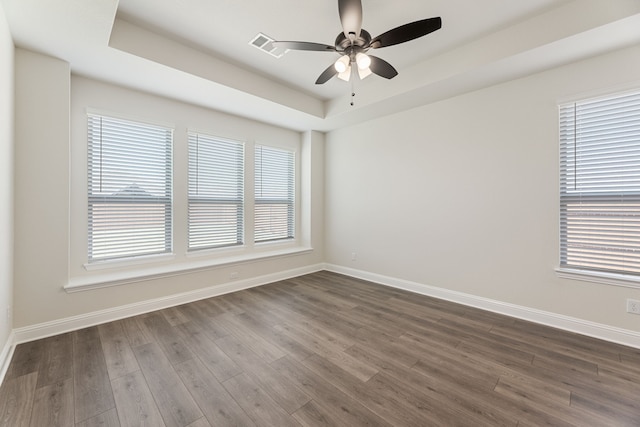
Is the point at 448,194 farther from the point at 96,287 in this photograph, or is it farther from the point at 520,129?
the point at 96,287

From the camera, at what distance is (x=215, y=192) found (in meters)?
4.20

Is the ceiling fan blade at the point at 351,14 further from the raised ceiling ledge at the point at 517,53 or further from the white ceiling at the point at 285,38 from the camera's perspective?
the raised ceiling ledge at the point at 517,53

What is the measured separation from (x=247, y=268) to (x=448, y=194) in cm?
324

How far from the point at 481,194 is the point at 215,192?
3.83m

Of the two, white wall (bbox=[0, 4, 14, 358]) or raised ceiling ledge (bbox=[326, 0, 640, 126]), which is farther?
raised ceiling ledge (bbox=[326, 0, 640, 126])

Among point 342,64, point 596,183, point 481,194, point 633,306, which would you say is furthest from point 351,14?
point 633,306

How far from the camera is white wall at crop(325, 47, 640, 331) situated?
2752 millimetres

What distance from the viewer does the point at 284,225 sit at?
5.24m

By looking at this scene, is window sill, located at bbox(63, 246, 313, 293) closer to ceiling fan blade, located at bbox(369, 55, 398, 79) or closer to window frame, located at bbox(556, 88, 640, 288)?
ceiling fan blade, located at bbox(369, 55, 398, 79)

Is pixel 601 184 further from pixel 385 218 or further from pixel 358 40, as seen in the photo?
pixel 358 40

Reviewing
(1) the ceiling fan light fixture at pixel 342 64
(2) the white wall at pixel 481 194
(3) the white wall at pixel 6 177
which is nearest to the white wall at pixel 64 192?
(3) the white wall at pixel 6 177

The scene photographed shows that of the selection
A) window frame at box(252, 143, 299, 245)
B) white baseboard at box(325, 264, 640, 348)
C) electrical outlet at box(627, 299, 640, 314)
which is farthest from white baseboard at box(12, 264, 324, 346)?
electrical outlet at box(627, 299, 640, 314)

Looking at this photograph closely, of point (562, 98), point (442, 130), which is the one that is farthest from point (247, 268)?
point (562, 98)

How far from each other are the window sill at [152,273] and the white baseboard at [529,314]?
7.34 feet
